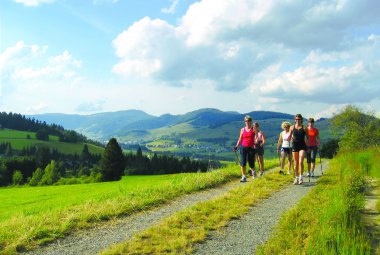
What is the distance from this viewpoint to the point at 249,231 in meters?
7.92

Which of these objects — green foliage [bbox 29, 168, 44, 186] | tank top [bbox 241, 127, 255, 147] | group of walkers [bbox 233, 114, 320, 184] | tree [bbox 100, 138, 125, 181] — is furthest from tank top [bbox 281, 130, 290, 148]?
green foliage [bbox 29, 168, 44, 186]

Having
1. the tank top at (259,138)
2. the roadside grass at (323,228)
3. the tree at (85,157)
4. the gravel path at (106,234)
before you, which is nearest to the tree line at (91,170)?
the tree at (85,157)

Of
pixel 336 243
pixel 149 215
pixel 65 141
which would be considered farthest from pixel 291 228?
pixel 65 141

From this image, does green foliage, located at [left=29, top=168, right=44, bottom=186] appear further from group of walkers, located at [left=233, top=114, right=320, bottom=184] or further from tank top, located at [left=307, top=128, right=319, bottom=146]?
tank top, located at [left=307, top=128, right=319, bottom=146]

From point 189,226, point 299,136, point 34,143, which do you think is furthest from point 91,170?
point 189,226

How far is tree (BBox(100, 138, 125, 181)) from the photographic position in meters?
85.0

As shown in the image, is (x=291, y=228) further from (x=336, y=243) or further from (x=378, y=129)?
(x=378, y=129)

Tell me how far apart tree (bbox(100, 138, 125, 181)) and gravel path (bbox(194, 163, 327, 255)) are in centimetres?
7675

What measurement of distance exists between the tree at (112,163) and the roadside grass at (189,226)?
7565 centimetres

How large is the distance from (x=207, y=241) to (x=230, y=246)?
21.0 inches

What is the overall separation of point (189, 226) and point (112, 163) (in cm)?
8003

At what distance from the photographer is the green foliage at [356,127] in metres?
70.3

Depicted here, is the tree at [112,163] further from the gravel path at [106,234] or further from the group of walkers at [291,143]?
the gravel path at [106,234]

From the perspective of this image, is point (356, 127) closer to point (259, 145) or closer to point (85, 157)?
point (259, 145)
